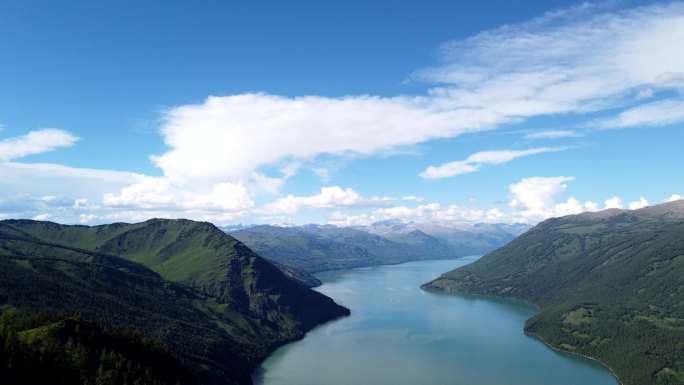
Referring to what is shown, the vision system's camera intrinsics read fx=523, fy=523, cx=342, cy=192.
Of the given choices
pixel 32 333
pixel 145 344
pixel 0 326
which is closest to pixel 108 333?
pixel 145 344

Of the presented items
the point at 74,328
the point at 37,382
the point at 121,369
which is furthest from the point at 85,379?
the point at 74,328

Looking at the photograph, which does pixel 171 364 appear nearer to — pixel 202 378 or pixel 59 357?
pixel 202 378

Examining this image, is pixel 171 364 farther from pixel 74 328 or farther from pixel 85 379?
pixel 85 379

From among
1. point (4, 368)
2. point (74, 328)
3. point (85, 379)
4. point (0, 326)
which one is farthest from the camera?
point (74, 328)

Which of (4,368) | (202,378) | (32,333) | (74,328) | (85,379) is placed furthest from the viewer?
(202,378)

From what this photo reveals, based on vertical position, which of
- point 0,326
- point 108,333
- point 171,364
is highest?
point 0,326

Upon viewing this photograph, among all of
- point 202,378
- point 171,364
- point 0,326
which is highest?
point 0,326

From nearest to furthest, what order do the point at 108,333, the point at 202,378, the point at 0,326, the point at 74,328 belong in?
the point at 0,326 → the point at 74,328 → the point at 108,333 → the point at 202,378

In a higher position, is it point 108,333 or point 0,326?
point 0,326

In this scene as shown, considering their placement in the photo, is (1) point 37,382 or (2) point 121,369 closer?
(1) point 37,382
